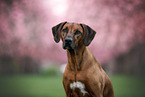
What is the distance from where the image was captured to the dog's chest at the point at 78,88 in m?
3.52

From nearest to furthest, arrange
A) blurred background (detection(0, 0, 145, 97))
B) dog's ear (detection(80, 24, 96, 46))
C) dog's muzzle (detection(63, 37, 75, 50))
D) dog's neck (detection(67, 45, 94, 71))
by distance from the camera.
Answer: dog's muzzle (detection(63, 37, 75, 50)) < dog's ear (detection(80, 24, 96, 46)) < dog's neck (detection(67, 45, 94, 71)) < blurred background (detection(0, 0, 145, 97))

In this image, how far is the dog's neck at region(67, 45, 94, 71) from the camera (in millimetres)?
3615

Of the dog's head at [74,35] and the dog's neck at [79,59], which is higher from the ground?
the dog's head at [74,35]

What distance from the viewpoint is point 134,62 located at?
15.0m

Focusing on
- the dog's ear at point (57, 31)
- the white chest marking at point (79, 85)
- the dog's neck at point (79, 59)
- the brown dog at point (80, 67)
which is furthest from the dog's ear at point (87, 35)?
the white chest marking at point (79, 85)

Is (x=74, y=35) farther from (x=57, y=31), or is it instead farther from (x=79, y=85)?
(x=79, y=85)

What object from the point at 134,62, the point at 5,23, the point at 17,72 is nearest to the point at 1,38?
the point at 5,23

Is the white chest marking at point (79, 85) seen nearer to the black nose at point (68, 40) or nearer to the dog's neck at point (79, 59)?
the dog's neck at point (79, 59)

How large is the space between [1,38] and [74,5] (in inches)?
171

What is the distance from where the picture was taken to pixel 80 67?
361 centimetres

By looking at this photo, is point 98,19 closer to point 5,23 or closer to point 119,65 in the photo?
point 5,23

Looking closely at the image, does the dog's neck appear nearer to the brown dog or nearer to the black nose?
the brown dog

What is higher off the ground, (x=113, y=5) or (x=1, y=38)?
(x=113, y=5)

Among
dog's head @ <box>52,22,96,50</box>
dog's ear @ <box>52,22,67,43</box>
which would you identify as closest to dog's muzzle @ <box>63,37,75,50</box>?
dog's head @ <box>52,22,96,50</box>
